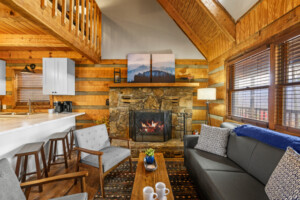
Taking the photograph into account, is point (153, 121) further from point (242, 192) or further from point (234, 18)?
point (234, 18)

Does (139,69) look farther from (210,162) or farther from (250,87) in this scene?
(210,162)

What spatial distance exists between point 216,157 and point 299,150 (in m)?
0.93

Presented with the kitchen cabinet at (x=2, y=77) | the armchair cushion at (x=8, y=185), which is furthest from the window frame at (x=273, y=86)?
the kitchen cabinet at (x=2, y=77)

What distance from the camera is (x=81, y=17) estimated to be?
276cm

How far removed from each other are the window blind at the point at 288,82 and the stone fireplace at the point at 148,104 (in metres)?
1.91

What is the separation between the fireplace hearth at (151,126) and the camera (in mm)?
3513

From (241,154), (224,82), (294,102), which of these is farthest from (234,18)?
(241,154)

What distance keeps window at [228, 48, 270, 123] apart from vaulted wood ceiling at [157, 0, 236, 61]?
63cm

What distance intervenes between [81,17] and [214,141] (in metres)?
3.47

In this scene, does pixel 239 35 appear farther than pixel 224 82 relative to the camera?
No

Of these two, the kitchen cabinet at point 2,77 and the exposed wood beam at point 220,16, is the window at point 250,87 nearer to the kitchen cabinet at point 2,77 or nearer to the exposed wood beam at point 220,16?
the exposed wood beam at point 220,16

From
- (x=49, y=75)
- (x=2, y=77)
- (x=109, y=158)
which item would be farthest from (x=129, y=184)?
(x=2, y=77)

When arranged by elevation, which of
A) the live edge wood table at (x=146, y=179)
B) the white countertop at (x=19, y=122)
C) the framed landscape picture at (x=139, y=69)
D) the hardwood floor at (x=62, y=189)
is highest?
the framed landscape picture at (x=139, y=69)

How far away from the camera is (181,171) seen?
2.35 m
